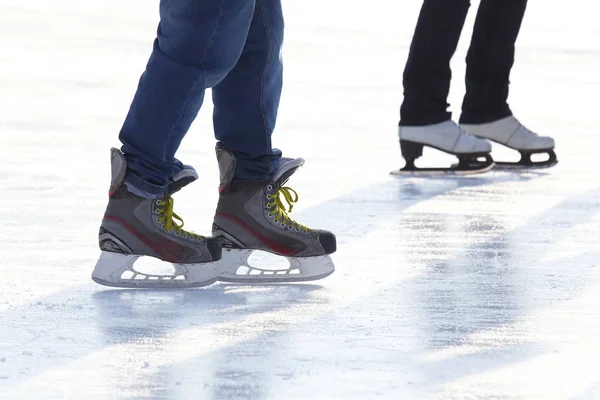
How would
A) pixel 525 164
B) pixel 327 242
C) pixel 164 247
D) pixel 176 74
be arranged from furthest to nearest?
1. pixel 525 164
2. pixel 327 242
3. pixel 164 247
4. pixel 176 74

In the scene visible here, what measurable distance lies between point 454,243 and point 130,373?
106cm

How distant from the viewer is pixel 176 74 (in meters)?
1.96

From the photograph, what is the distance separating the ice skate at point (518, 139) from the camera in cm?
353

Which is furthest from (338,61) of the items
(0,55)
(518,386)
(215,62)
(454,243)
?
(518,386)

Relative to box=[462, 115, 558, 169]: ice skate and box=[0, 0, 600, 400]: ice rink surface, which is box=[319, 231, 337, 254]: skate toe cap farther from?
box=[462, 115, 558, 169]: ice skate

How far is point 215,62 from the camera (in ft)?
6.46

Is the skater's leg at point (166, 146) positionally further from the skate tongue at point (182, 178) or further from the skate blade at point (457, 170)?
the skate blade at point (457, 170)

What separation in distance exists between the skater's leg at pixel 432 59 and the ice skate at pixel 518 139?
0.81ft

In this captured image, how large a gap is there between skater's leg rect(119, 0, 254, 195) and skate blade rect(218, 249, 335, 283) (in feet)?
0.67

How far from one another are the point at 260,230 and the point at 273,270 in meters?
0.07

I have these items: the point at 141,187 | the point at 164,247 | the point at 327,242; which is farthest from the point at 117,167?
the point at 327,242

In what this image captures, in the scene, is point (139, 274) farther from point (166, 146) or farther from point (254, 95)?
point (254, 95)

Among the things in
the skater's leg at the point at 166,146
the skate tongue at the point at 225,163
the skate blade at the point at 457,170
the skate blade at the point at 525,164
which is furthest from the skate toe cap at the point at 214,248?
the skate blade at the point at 525,164

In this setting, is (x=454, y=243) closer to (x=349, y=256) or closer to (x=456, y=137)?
(x=349, y=256)
